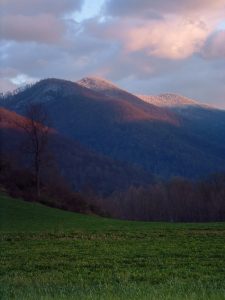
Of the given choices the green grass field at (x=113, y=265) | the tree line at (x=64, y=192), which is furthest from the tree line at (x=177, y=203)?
the green grass field at (x=113, y=265)

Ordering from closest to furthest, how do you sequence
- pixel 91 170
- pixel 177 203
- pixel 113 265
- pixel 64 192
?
1. pixel 113 265
2. pixel 64 192
3. pixel 177 203
4. pixel 91 170

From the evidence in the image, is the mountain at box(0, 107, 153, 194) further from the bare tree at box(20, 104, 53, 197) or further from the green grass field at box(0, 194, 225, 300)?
the green grass field at box(0, 194, 225, 300)

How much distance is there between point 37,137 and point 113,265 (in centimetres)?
4631

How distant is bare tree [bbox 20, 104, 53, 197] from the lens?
63.7 metres

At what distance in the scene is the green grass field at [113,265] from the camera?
40.1 feet

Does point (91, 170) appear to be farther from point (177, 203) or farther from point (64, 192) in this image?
point (64, 192)

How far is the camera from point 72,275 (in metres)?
16.4

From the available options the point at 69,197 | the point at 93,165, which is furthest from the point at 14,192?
the point at 93,165

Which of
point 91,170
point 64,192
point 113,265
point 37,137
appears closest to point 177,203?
point 64,192

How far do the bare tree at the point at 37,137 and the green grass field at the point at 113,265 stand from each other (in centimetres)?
3194

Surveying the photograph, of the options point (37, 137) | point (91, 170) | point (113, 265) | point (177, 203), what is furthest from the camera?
point (91, 170)

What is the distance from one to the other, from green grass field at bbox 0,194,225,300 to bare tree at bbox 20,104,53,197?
31.9 metres

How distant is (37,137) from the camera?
63688 mm

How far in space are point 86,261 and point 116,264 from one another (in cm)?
145
